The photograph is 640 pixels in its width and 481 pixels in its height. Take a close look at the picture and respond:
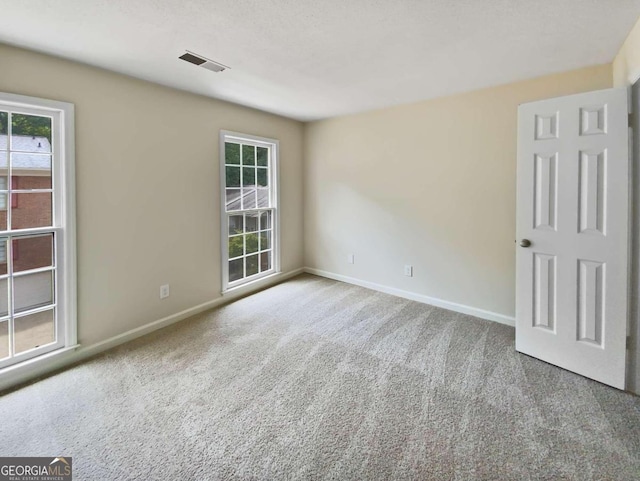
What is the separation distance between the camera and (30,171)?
222cm

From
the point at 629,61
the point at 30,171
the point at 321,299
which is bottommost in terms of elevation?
the point at 321,299

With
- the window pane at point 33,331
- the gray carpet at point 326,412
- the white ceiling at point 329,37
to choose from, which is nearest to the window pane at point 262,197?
the white ceiling at point 329,37

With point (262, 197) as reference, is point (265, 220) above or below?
below

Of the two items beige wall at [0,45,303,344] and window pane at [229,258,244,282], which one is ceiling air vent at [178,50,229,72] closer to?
beige wall at [0,45,303,344]

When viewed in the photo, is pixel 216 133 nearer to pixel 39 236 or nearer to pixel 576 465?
pixel 39 236

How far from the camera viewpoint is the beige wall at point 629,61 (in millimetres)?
1859

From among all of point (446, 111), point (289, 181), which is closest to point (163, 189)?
point (289, 181)

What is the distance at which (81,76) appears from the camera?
238 centimetres

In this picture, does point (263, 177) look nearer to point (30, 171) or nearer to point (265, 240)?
point (265, 240)

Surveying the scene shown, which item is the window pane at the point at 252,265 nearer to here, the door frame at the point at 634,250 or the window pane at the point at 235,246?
the window pane at the point at 235,246

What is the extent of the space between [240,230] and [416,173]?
2289 mm

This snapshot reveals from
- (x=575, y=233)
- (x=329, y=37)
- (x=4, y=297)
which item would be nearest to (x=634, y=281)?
(x=575, y=233)

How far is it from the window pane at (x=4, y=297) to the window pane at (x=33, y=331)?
9cm

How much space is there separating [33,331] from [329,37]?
306 centimetres
